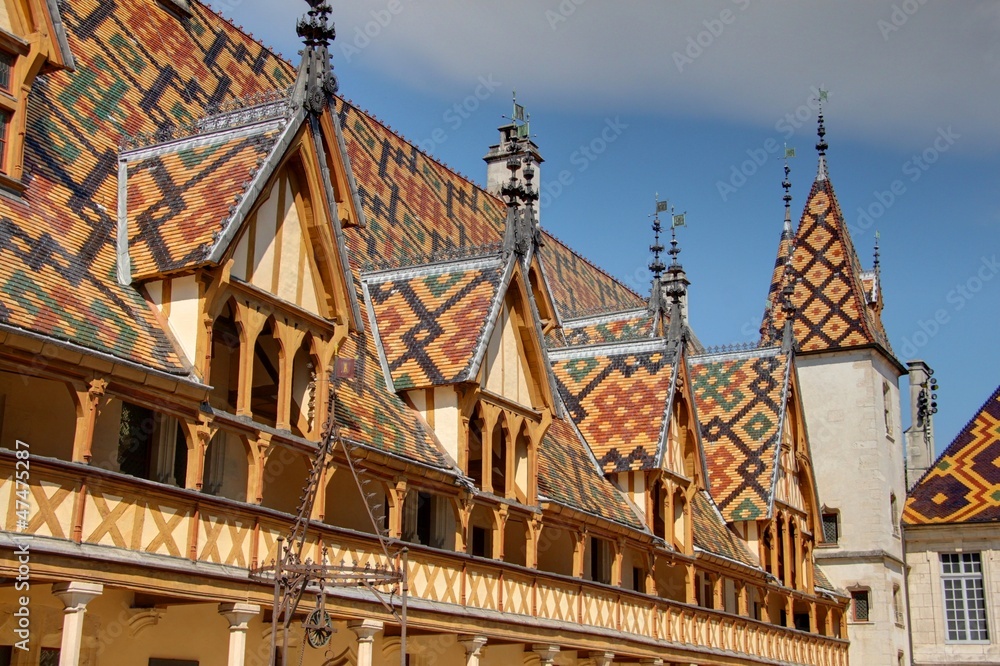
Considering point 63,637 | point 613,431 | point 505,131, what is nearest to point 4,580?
point 63,637

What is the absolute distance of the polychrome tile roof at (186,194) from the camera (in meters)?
15.5

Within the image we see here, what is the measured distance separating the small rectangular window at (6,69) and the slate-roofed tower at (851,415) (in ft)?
85.8

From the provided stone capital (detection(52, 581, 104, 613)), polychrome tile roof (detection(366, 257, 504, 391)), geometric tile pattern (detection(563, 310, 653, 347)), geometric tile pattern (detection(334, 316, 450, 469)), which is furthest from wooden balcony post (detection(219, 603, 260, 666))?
geometric tile pattern (detection(563, 310, 653, 347))

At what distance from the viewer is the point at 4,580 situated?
1249 cm

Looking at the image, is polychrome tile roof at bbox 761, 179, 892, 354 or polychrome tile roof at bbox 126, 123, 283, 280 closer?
polychrome tile roof at bbox 126, 123, 283, 280

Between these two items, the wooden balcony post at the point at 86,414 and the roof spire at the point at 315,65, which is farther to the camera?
the roof spire at the point at 315,65

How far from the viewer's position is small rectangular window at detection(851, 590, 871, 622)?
129 ft

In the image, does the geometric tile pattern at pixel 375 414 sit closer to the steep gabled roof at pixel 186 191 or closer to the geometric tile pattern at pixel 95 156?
the steep gabled roof at pixel 186 191

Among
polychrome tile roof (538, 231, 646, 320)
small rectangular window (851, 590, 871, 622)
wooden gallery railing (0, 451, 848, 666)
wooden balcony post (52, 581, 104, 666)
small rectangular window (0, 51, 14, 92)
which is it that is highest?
polychrome tile roof (538, 231, 646, 320)

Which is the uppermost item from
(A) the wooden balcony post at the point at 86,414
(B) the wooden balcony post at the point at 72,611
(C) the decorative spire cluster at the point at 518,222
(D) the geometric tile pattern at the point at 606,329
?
(D) the geometric tile pattern at the point at 606,329

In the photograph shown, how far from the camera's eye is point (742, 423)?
34.2 m

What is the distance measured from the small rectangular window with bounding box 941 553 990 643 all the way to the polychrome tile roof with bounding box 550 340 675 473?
17574mm

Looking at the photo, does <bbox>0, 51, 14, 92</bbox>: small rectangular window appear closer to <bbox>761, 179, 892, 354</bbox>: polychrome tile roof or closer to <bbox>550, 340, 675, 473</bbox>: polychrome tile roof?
<bbox>550, 340, 675, 473</bbox>: polychrome tile roof

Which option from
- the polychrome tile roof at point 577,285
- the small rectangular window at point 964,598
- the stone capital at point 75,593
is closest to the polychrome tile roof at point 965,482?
the small rectangular window at point 964,598
